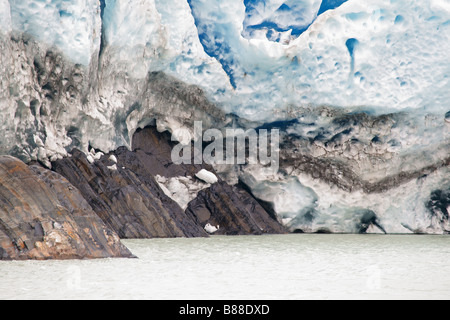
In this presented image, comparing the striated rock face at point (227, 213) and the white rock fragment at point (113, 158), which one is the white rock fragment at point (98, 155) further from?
the striated rock face at point (227, 213)

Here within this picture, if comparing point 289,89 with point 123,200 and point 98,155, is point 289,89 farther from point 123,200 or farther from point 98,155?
point 123,200

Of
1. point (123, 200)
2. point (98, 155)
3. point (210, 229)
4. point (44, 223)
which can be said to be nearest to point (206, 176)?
point (210, 229)

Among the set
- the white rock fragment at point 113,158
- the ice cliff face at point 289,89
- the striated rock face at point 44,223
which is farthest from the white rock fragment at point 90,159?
the striated rock face at point 44,223

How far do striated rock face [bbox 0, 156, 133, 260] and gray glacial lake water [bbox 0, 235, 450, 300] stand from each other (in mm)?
491

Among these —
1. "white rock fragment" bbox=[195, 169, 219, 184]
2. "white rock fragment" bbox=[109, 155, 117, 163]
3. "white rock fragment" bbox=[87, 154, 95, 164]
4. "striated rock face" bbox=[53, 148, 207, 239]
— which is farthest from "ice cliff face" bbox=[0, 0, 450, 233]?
"white rock fragment" bbox=[195, 169, 219, 184]

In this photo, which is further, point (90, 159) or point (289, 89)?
point (289, 89)

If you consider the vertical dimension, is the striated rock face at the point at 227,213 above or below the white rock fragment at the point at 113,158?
below

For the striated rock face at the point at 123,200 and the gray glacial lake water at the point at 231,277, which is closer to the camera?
the gray glacial lake water at the point at 231,277

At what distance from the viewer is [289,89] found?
62.3 ft

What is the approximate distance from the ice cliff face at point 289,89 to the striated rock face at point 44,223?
4178 mm

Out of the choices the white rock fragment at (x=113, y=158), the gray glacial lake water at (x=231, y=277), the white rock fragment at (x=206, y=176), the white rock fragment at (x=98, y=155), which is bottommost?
the gray glacial lake water at (x=231, y=277)

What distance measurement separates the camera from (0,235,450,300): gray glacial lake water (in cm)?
580

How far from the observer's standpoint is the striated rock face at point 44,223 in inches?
340

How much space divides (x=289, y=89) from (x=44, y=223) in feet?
39.1
